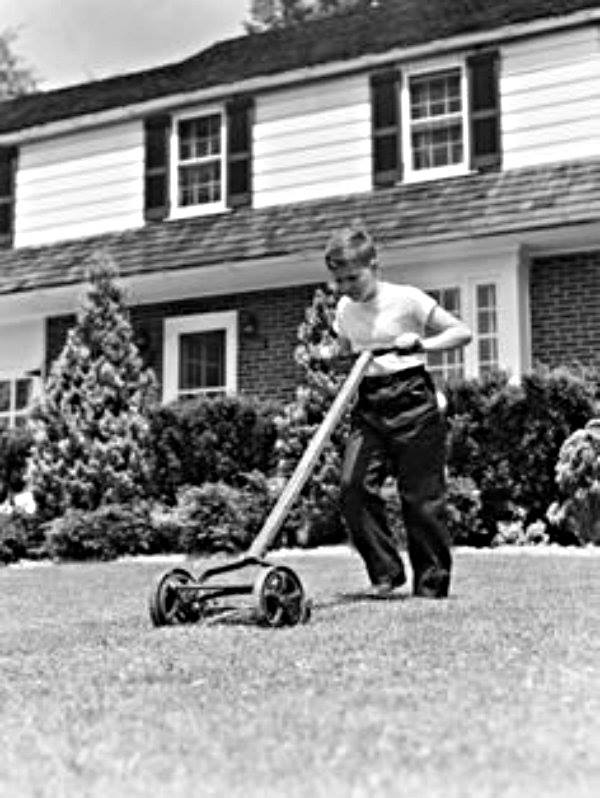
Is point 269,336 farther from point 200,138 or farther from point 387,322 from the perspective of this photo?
point 387,322

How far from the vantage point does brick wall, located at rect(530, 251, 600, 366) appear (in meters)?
13.6

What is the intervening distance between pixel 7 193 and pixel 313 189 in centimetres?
536

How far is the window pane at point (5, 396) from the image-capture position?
18.0 metres

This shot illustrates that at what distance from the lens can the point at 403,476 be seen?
19.7ft

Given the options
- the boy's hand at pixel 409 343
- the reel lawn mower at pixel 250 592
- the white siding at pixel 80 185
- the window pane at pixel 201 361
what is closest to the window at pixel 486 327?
the window pane at pixel 201 361

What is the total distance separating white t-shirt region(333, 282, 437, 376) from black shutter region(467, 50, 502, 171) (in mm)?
8928

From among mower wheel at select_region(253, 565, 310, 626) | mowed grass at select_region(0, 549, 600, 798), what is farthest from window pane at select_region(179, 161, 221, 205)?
mower wheel at select_region(253, 565, 310, 626)

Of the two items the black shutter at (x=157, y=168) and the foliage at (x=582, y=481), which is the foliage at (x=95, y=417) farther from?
the foliage at (x=582, y=481)

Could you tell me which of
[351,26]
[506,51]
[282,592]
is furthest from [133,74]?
[282,592]

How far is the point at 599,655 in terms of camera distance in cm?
432

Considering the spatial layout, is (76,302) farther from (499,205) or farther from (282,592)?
(282,592)

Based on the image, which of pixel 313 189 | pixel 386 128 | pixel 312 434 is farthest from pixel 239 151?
pixel 312 434

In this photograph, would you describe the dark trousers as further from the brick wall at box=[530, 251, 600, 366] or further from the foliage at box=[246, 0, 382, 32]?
the foliage at box=[246, 0, 382, 32]

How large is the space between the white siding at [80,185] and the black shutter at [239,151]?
4.89ft
